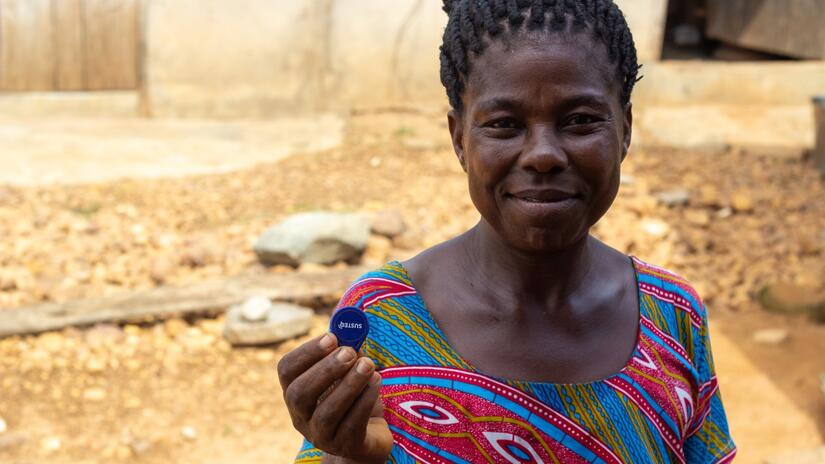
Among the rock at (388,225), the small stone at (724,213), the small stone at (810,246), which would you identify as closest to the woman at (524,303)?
the rock at (388,225)

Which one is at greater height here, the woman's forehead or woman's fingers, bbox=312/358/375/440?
the woman's forehead

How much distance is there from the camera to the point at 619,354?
1629 mm

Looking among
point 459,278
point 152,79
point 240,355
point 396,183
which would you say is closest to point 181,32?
point 152,79

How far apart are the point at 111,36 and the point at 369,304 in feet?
24.6

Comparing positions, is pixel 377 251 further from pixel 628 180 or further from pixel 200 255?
pixel 628 180

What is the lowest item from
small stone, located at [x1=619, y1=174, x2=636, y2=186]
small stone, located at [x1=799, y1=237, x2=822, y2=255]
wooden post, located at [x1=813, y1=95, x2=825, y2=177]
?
small stone, located at [x1=799, y1=237, x2=822, y2=255]

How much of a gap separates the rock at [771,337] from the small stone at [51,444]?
3376mm

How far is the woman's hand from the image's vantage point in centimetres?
127

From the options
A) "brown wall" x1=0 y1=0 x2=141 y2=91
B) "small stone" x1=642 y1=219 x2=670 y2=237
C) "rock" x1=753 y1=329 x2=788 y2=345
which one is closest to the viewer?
"rock" x1=753 y1=329 x2=788 y2=345

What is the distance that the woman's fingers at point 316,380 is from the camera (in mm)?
1270

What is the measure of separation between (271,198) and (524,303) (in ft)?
16.3

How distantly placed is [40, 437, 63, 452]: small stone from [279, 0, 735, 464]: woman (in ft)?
9.09

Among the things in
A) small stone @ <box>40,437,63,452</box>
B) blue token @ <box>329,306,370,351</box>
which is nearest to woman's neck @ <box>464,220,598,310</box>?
blue token @ <box>329,306,370,351</box>

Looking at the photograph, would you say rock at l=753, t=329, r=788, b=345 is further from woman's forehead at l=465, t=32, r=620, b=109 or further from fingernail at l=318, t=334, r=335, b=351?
fingernail at l=318, t=334, r=335, b=351
